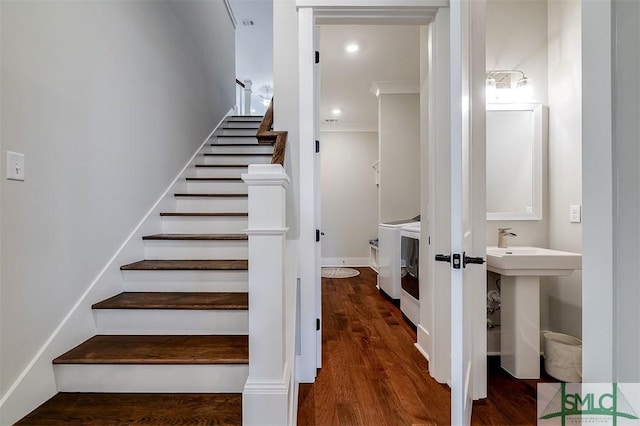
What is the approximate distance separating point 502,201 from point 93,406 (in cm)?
284

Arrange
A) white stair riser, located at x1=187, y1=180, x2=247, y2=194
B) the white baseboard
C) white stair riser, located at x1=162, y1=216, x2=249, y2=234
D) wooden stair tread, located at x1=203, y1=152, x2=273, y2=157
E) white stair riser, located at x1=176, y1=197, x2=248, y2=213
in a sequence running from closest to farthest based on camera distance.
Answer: white stair riser, located at x1=162, y1=216, x2=249, y2=234, white stair riser, located at x1=176, y1=197, x2=248, y2=213, white stair riser, located at x1=187, y1=180, x2=247, y2=194, wooden stair tread, located at x1=203, y1=152, x2=273, y2=157, the white baseboard

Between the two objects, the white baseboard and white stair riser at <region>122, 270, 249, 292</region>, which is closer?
white stair riser at <region>122, 270, 249, 292</region>

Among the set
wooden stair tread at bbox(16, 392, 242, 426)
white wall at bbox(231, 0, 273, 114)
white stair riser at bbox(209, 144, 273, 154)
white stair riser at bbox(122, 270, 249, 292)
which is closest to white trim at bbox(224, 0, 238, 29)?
white wall at bbox(231, 0, 273, 114)

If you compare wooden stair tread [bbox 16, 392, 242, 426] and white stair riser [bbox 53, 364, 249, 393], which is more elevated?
white stair riser [bbox 53, 364, 249, 393]

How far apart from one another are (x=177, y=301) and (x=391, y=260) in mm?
2461

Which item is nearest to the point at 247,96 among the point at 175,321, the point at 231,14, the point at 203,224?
the point at 231,14

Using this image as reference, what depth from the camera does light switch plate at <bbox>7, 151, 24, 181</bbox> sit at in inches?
48.4

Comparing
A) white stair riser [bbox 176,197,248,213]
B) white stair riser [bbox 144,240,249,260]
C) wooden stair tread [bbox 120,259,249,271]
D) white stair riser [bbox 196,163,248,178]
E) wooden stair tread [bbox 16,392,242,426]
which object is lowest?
wooden stair tread [bbox 16,392,242,426]

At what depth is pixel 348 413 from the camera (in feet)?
5.21

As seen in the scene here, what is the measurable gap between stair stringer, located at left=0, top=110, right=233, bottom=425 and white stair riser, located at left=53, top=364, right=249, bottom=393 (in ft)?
0.25

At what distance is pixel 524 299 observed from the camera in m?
1.89

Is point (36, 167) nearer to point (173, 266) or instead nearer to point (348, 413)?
point (173, 266)

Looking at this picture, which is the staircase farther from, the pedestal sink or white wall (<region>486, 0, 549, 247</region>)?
white wall (<region>486, 0, 549, 247</region>)

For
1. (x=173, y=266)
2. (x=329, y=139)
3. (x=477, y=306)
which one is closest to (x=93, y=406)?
(x=173, y=266)
